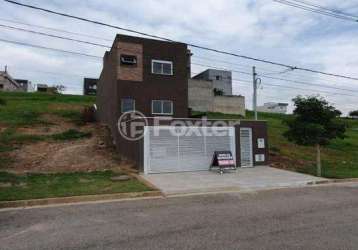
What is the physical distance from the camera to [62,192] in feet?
36.0

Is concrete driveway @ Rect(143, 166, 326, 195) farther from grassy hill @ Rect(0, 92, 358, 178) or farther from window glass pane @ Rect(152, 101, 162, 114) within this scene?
window glass pane @ Rect(152, 101, 162, 114)

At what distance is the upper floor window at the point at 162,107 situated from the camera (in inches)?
889

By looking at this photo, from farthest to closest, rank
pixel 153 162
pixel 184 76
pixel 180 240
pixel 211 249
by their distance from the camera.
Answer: pixel 184 76 → pixel 153 162 → pixel 180 240 → pixel 211 249

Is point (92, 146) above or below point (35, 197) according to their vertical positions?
above

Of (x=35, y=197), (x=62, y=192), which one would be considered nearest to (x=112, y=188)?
(x=62, y=192)

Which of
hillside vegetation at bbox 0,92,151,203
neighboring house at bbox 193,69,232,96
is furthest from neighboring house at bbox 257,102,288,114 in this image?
hillside vegetation at bbox 0,92,151,203

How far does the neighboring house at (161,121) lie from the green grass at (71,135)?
1976 millimetres

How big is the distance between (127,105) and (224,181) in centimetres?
1007

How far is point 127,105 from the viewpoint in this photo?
70.9 ft

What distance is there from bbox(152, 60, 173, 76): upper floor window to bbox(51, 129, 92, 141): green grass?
6922mm

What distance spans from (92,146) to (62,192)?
1027cm

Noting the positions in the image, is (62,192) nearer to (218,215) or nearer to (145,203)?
(145,203)

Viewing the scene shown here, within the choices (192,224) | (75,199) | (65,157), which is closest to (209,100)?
(65,157)

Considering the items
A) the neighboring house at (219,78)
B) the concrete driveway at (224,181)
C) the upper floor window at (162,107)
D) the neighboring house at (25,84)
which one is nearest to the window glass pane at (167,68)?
the upper floor window at (162,107)
